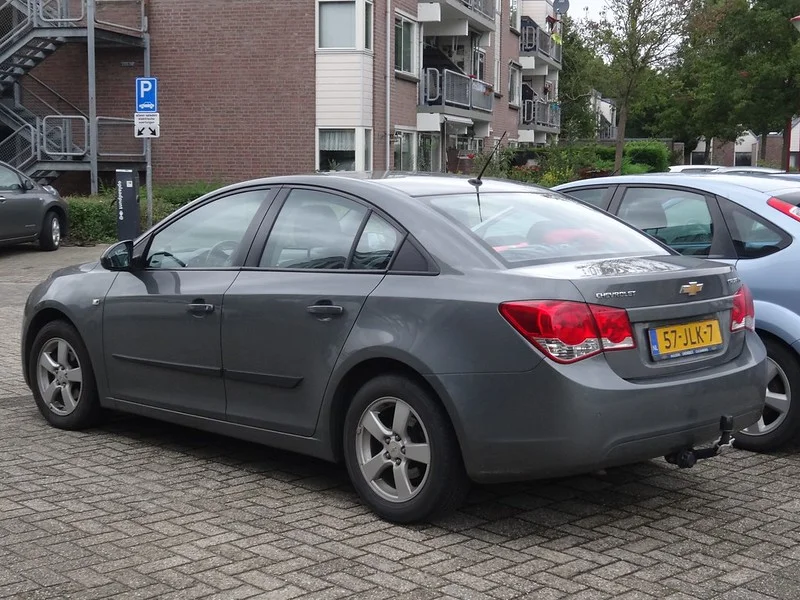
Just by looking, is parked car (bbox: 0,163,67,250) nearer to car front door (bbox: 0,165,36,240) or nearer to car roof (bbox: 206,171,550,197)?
car front door (bbox: 0,165,36,240)

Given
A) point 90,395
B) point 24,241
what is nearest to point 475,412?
point 90,395

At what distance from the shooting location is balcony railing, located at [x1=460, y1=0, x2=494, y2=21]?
38.7 m

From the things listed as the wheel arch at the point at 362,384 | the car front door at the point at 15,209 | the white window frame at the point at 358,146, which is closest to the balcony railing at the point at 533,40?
the white window frame at the point at 358,146

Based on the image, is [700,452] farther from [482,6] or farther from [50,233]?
[482,6]

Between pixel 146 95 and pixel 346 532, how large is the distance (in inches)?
546

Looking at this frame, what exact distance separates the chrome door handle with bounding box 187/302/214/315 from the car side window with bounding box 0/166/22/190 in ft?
46.5

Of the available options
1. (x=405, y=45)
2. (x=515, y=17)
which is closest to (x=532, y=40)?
(x=515, y=17)

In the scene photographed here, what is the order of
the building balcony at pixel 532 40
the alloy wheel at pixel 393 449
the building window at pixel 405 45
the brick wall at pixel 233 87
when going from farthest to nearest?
1. the building balcony at pixel 532 40
2. the building window at pixel 405 45
3. the brick wall at pixel 233 87
4. the alloy wheel at pixel 393 449

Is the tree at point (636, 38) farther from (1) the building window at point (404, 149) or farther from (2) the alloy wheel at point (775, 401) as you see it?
(2) the alloy wheel at point (775, 401)

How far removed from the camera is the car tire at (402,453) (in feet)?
15.8

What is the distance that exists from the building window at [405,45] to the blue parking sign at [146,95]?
15.2m

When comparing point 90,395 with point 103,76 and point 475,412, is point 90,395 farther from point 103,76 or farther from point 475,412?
point 103,76

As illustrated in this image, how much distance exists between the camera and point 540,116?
56531 mm

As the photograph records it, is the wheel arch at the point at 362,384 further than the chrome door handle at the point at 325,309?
Answer: No
